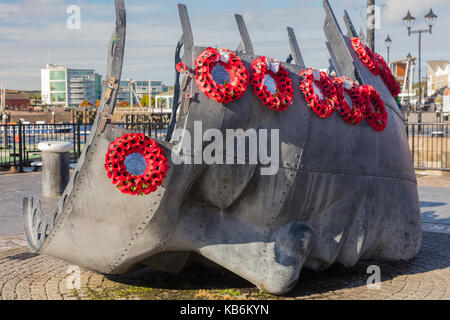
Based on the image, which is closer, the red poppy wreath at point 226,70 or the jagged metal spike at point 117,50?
the jagged metal spike at point 117,50

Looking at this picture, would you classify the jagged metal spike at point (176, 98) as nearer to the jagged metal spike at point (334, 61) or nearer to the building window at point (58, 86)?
the jagged metal spike at point (334, 61)

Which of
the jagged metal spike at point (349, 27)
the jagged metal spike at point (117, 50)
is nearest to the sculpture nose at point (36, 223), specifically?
the jagged metal spike at point (117, 50)

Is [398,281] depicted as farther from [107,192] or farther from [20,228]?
[20,228]

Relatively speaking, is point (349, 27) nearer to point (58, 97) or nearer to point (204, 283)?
point (204, 283)

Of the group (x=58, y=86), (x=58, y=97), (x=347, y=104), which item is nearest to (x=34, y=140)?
(x=347, y=104)

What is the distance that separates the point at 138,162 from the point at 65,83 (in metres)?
176

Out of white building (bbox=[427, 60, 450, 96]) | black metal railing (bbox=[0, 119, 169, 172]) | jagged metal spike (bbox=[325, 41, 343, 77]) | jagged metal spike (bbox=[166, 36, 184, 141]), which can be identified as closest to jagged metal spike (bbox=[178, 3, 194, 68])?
jagged metal spike (bbox=[166, 36, 184, 141])

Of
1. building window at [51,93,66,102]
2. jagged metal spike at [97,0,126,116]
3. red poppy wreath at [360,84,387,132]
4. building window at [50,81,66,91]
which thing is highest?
building window at [50,81,66,91]

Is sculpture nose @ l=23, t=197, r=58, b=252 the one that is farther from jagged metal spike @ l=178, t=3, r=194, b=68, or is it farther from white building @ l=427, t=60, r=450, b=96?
white building @ l=427, t=60, r=450, b=96

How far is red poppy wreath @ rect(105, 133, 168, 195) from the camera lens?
5.07 m

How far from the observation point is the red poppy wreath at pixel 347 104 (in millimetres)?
6207

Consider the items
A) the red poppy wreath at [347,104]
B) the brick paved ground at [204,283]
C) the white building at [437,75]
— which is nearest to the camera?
the brick paved ground at [204,283]

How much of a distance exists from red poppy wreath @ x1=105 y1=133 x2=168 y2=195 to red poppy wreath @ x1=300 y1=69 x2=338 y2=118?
1805 mm

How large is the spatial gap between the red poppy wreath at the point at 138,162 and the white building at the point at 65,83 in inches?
6753
